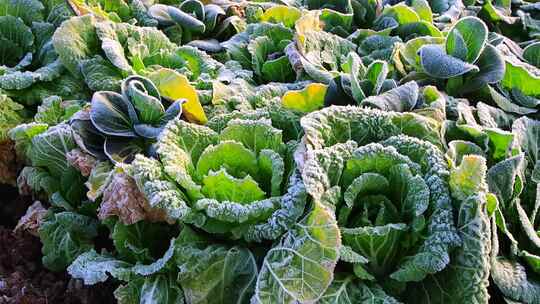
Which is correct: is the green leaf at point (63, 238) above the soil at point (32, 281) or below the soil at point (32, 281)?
above

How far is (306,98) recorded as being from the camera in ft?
8.46

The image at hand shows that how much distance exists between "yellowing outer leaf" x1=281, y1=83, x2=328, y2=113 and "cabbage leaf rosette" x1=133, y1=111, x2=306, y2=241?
168mm

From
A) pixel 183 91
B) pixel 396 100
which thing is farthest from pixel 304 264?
pixel 183 91

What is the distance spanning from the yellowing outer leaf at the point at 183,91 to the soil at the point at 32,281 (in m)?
0.89

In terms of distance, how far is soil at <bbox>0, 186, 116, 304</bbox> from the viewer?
8.48 feet

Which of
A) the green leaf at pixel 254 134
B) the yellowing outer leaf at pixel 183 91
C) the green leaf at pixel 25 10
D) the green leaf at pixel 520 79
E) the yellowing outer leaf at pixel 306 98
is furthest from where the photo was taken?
the green leaf at pixel 25 10

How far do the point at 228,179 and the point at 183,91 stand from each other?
739 mm

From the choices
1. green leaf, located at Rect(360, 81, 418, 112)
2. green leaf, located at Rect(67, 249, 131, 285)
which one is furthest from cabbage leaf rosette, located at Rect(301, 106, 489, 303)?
green leaf, located at Rect(67, 249, 131, 285)

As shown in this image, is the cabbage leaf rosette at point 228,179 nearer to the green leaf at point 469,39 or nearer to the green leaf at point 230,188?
the green leaf at point 230,188

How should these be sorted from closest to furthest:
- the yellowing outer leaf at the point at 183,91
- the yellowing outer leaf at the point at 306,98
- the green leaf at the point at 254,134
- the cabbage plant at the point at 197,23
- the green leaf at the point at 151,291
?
the green leaf at the point at 151,291, the green leaf at the point at 254,134, the yellowing outer leaf at the point at 306,98, the yellowing outer leaf at the point at 183,91, the cabbage plant at the point at 197,23

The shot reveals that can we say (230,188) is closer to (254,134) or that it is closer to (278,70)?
(254,134)

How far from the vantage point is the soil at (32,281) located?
8.48ft

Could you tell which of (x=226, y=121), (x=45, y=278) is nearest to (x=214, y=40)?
(x=226, y=121)

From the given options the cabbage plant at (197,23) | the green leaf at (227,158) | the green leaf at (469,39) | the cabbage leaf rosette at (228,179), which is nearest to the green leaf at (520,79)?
the green leaf at (469,39)
